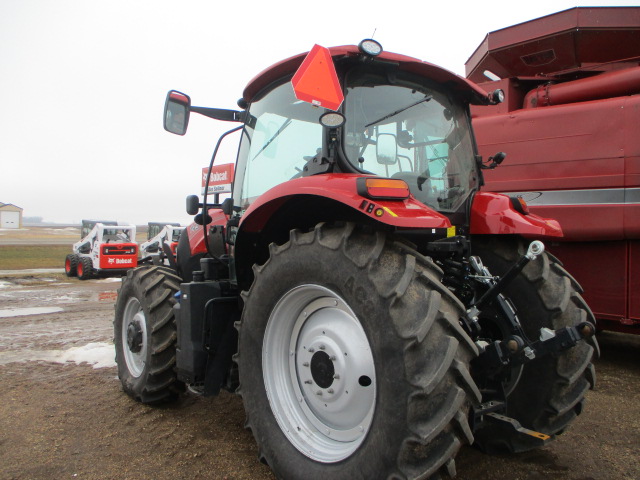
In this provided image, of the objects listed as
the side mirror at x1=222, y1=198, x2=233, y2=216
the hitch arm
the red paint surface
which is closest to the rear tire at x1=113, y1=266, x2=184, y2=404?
the side mirror at x1=222, y1=198, x2=233, y2=216

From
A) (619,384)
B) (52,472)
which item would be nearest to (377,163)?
(52,472)

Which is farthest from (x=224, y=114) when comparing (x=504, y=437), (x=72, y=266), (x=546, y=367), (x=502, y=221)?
(x=72, y=266)

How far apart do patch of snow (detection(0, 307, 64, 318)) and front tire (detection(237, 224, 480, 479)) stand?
7.57 meters

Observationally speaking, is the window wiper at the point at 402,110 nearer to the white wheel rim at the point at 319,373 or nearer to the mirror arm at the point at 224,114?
the white wheel rim at the point at 319,373

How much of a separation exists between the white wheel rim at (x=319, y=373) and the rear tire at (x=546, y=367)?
100 centimetres

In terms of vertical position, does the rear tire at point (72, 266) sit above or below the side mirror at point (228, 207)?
below

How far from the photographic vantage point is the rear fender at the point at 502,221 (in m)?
2.81

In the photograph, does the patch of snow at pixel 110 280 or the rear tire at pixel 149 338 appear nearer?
the rear tire at pixel 149 338

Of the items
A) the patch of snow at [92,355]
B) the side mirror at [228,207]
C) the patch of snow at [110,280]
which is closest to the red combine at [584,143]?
the side mirror at [228,207]

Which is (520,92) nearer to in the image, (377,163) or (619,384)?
(619,384)

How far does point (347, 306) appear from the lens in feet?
7.60

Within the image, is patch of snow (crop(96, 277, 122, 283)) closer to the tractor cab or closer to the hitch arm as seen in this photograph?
the tractor cab

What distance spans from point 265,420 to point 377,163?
1.50m

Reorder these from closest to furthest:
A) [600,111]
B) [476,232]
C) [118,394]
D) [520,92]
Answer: [476,232] < [118,394] < [600,111] < [520,92]
